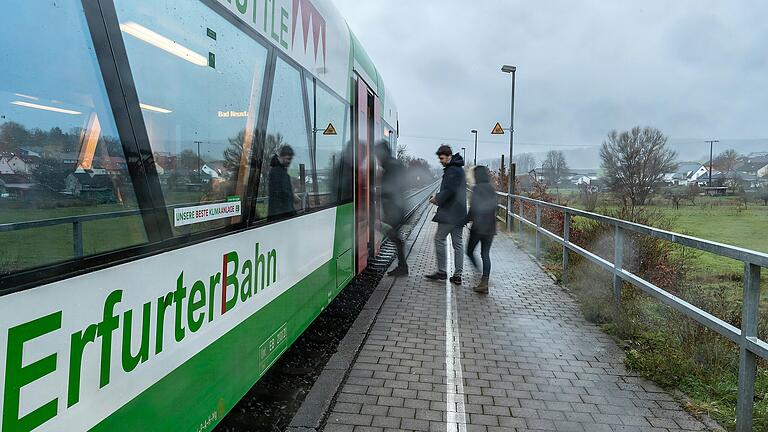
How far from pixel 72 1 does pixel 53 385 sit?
1.28 meters

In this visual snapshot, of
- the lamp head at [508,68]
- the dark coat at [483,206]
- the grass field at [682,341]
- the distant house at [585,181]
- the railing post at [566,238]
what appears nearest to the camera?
the grass field at [682,341]


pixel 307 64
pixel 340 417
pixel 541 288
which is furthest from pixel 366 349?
pixel 541 288

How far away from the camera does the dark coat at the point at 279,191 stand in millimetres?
3785

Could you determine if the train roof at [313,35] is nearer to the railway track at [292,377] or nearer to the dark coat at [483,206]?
the dark coat at [483,206]

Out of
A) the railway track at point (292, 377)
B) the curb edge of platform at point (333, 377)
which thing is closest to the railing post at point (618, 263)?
the curb edge of platform at point (333, 377)

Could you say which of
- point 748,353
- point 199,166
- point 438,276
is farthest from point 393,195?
point 199,166

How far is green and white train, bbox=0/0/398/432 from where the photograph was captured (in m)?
1.74

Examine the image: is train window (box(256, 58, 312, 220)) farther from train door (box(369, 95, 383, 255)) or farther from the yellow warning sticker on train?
train door (box(369, 95, 383, 255))

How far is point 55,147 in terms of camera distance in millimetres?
1895

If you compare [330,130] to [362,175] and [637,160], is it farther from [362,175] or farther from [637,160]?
[637,160]

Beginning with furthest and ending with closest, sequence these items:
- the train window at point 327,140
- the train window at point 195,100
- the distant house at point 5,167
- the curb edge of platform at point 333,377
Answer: the train window at point 327,140, the curb edge of platform at point 333,377, the train window at point 195,100, the distant house at point 5,167

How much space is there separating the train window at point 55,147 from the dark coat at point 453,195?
19.7ft

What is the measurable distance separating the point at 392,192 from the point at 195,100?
5958 mm

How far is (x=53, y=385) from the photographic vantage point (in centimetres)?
178
